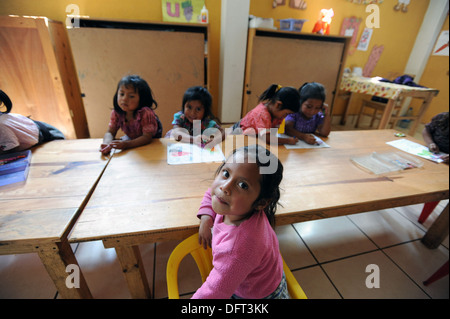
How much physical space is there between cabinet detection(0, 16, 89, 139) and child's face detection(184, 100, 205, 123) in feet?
5.06

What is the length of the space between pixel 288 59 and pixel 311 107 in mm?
1568

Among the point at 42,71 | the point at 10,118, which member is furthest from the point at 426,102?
the point at 42,71

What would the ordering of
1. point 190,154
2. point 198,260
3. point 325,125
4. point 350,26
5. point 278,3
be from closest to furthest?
1. point 198,260
2. point 190,154
3. point 325,125
4. point 278,3
5. point 350,26

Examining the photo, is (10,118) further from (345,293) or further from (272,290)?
(345,293)

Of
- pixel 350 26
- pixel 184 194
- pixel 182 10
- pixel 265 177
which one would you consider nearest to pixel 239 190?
pixel 265 177

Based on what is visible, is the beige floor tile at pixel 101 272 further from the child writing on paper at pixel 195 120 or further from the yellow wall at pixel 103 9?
the yellow wall at pixel 103 9

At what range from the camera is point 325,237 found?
1475 mm

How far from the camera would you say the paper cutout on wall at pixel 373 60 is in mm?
3457

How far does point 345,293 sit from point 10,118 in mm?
1977

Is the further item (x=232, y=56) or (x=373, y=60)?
(x=373, y=60)

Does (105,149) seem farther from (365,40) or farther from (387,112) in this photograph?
(365,40)

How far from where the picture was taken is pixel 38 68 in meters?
1.96

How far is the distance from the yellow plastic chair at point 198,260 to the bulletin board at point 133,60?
197cm

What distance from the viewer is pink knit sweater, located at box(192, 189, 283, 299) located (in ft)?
1.83
